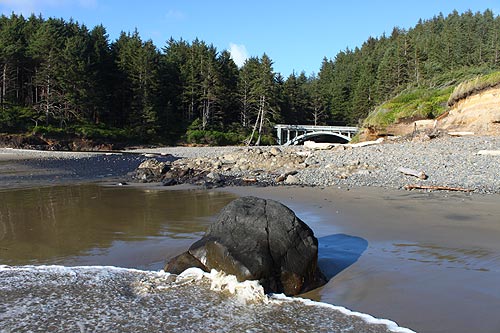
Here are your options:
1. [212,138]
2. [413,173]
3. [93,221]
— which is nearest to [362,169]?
[413,173]

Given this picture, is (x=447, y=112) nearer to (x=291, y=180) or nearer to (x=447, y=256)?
(x=291, y=180)

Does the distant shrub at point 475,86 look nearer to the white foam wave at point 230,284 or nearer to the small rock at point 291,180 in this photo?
A: the small rock at point 291,180

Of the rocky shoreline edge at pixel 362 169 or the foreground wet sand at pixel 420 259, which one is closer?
the foreground wet sand at pixel 420 259

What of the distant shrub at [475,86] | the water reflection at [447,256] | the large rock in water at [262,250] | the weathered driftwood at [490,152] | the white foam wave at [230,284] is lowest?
the white foam wave at [230,284]

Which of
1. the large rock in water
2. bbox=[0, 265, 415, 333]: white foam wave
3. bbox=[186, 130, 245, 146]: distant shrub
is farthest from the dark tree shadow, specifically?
bbox=[186, 130, 245, 146]: distant shrub

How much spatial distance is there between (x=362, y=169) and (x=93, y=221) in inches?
415

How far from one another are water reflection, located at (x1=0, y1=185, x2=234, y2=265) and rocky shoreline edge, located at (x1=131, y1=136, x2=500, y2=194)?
3.32 metres

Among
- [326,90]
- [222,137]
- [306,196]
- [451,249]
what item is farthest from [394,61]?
[451,249]

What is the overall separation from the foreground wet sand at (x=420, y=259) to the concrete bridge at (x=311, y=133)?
47.6 m

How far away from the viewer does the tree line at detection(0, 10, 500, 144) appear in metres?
53.0

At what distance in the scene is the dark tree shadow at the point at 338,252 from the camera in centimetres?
601

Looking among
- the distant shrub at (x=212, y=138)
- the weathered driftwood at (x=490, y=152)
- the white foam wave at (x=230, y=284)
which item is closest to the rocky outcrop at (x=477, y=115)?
the weathered driftwood at (x=490, y=152)

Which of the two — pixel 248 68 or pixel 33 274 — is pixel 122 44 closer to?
pixel 248 68

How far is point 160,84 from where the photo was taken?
63.7 metres
